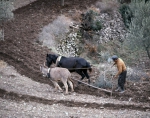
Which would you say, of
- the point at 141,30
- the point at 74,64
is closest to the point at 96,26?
the point at 141,30

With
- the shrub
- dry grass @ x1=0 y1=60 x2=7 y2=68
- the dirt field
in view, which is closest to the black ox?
the dirt field

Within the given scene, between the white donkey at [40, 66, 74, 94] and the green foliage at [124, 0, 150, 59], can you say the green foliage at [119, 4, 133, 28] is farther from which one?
the white donkey at [40, 66, 74, 94]

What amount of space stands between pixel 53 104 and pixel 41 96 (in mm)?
1122

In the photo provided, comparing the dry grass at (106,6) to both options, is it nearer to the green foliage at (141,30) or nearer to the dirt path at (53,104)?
the green foliage at (141,30)

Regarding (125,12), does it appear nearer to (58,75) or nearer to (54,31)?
(54,31)

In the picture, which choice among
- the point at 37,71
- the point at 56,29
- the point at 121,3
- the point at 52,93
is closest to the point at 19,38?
the point at 56,29

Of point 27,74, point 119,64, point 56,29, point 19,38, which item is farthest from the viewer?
point 56,29

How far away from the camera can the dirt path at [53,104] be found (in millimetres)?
15664

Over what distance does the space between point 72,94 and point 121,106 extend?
9.03 ft

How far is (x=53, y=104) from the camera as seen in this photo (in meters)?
16.6

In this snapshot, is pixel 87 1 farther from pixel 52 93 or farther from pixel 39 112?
pixel 39 112

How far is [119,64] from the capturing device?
17.6 m

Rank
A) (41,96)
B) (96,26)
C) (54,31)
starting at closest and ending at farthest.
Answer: (41,96), (54,31), (96,26)

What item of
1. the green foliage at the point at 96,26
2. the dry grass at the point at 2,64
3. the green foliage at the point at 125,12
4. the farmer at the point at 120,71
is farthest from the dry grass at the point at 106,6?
the farmer at the point at 120,71
